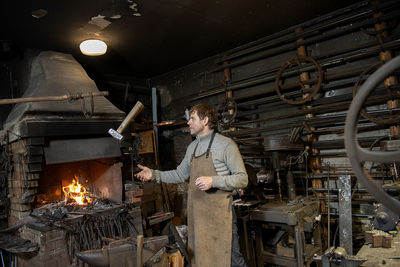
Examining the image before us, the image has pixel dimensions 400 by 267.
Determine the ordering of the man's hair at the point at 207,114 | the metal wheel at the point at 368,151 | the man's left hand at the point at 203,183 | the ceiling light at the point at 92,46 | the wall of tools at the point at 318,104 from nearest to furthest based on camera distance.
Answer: the metal wheel at the point at 368,151 → the man's left hand at the point at 203,183 → the man's hair at the point at 207,114 → the wall of tools at the point at 318,104 → the ceiling light at the point at 92,46

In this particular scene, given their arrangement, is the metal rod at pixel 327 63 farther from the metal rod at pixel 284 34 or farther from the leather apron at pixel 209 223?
the leather apron at pixel 209 223

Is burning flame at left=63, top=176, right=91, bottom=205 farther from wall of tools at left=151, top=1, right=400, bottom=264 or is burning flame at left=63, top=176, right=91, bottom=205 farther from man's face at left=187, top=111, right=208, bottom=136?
wall of tools at left=151, top=1, right=400, bottom=264

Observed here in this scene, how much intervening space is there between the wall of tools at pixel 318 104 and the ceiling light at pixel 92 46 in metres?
1.99

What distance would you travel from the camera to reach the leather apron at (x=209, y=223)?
2.49 m

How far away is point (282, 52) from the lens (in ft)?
14.7

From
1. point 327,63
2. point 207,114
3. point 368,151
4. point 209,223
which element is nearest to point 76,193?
point 209,223

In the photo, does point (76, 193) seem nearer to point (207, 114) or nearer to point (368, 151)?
point (207, 114)

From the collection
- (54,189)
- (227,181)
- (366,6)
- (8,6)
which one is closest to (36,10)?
(8,6)

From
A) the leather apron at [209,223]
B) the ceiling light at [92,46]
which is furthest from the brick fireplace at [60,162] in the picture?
the leather apron at [209,223]

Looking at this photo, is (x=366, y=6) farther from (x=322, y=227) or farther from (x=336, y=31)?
(x=322, y=227)

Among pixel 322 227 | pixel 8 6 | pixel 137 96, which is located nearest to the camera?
pixel 8 6

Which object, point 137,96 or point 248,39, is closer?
point 248,39

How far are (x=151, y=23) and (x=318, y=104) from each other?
260 cm

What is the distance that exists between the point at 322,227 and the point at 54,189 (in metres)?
3.79
